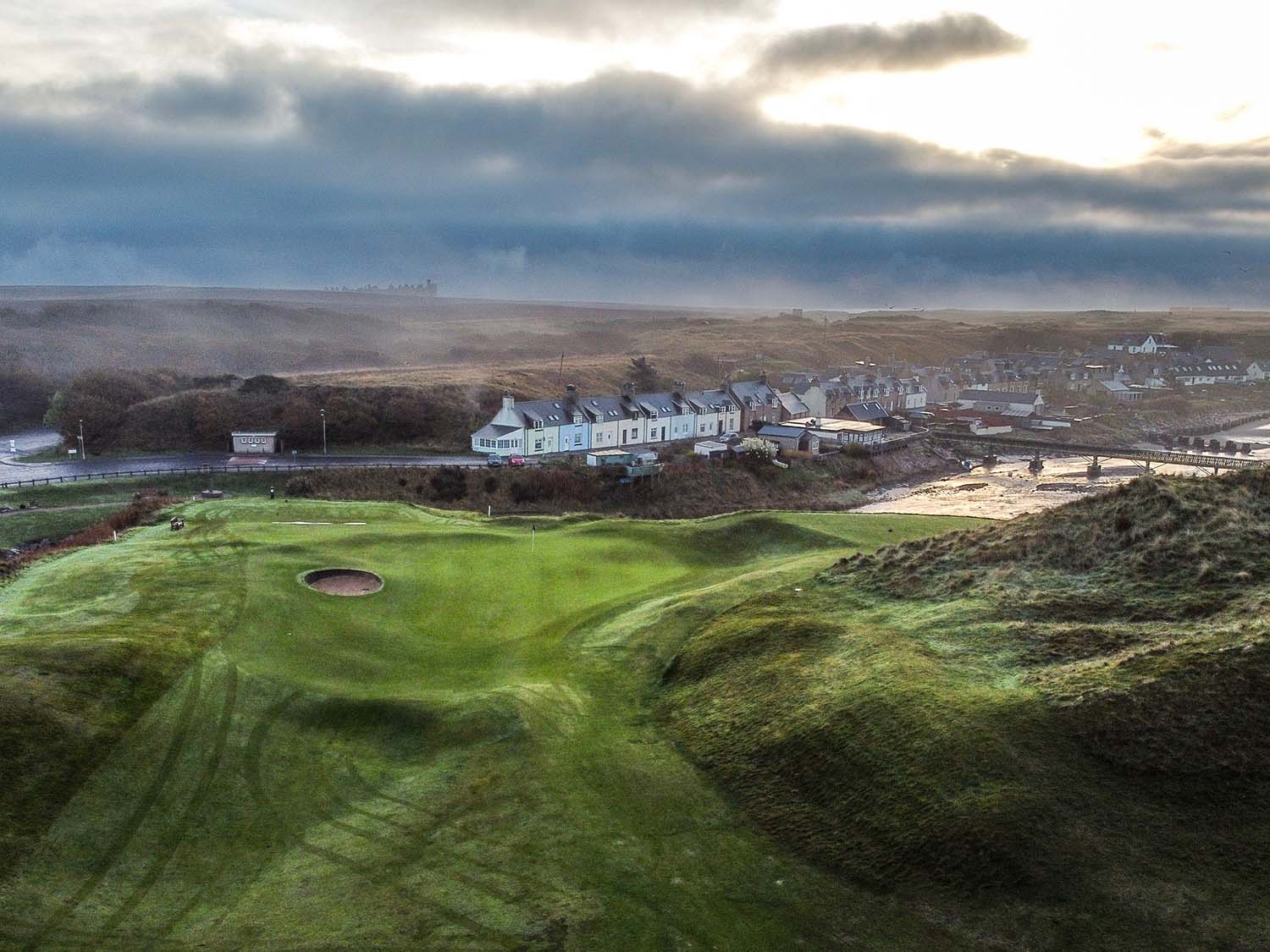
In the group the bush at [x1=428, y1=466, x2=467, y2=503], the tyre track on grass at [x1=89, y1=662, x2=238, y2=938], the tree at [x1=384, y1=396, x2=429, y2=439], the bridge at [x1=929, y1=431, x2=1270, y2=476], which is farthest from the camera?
the bridge at [x1=929, y1=431, x2=1270, y2=476]

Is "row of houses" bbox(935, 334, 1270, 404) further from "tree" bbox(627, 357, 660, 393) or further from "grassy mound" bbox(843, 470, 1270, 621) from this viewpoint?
"grassy mound" bbox(843, 470, 1270, 621)

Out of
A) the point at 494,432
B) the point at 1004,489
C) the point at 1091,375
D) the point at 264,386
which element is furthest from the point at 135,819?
the point at 1091,375

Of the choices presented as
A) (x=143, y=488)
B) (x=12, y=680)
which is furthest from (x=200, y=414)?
(x=12, y=680)

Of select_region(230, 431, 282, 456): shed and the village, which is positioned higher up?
the village

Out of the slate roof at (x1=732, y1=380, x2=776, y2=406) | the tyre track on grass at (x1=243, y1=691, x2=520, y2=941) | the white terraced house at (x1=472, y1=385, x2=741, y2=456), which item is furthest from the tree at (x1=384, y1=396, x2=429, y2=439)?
the tyre track on grass at (x1=243, y1=691, x2=520, y2=941)

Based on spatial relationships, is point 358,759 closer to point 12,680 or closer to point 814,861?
point 12,680

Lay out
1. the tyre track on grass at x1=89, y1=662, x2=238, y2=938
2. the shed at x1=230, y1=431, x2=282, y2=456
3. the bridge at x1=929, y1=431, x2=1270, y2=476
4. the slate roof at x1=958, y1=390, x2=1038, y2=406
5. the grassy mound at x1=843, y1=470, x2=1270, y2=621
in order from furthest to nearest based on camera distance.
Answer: the slate roof at x1=958, y1=390, x2=1038, y2=406, the bridge at x1=929, y1=431, x2=1270, y2=476, the shed at x1=230, y1=431, x2=282, y2=456, the grassy mound at x1=843, y1=470, x2=1270, y2=621, the tyre track on grass at x1=89, y1=662, x2=238, y2=938
